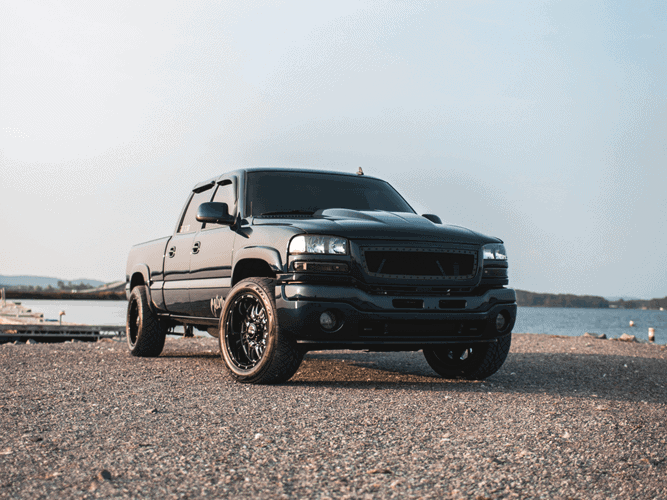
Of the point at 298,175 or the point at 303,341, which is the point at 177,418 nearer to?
the point at 303,341

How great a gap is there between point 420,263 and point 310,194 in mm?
1654

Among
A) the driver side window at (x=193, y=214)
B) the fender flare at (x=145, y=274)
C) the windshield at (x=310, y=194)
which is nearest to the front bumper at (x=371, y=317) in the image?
the windshield at (x=310, y=194)

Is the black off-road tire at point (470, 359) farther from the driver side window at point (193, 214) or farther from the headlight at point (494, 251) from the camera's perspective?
the driver side window at point (193, 214)

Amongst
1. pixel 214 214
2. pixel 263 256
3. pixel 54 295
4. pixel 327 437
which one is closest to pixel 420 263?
pixel 263 256

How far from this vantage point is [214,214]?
6031mm

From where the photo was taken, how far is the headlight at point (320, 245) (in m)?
5.16

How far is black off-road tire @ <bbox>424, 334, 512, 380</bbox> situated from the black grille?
0.69m

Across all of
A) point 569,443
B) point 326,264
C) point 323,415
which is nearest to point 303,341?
point 326,264

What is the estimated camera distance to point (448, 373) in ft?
21.5

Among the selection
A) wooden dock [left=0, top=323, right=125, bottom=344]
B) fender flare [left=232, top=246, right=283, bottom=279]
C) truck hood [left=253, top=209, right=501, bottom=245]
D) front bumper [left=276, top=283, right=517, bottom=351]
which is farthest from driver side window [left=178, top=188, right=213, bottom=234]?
wooden dock [left=0, top=323, right=125, bottom=344]

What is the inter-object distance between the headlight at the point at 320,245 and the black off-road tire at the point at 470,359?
1408 mm

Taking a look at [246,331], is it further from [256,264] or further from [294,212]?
[294,212]

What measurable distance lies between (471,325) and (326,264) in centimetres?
137

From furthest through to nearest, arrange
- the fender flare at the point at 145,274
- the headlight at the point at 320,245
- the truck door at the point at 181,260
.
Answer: the fender flare at the point at 145,274, the truck door at the point at 181,260, the headlight at the point at 320,245
